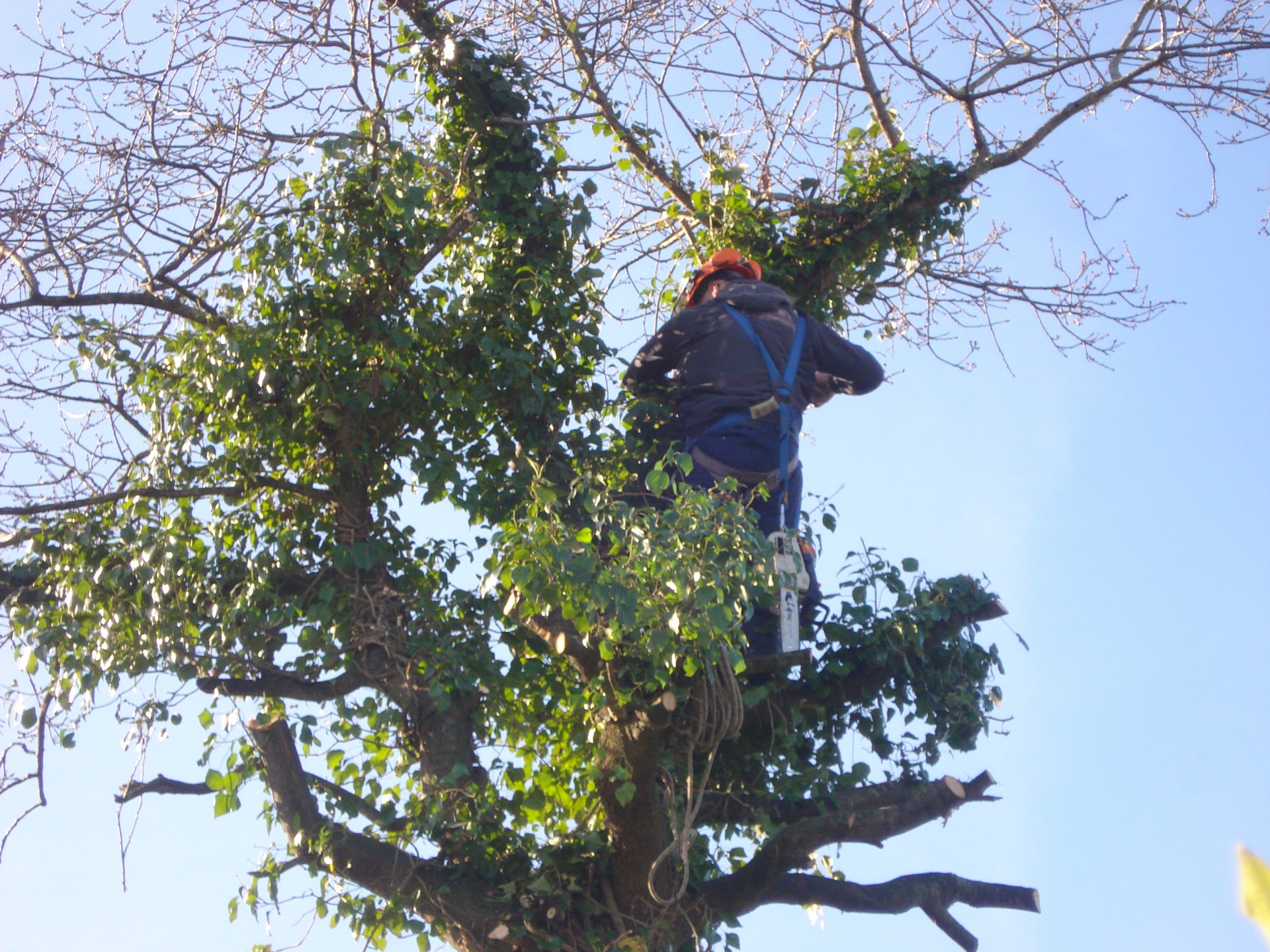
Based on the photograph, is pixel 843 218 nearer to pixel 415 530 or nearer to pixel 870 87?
pixel 870 87

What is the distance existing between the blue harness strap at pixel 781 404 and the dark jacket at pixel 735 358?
0.03 m

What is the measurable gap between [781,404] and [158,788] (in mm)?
2707

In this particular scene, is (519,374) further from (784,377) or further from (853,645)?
(853,645)

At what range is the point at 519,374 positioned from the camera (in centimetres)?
546

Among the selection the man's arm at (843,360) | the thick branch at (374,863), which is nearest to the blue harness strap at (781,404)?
the man's arm at (843,360)

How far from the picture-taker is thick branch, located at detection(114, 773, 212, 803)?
15.2 ft

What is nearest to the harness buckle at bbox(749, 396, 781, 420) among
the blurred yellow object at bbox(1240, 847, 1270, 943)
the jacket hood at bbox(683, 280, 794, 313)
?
the jacket hood at bbox(683, 280, 794, 313)

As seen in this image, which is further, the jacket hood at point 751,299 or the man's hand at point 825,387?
the man's hand at point 825,387

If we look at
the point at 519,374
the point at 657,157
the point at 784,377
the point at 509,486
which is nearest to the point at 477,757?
the point at 509,486

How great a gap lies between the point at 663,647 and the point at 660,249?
387 centimetres

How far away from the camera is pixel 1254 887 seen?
516 mm

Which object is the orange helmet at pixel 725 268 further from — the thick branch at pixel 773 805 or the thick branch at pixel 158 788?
the thick branch at pixel 158 788

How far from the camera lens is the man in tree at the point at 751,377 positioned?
5281 mm

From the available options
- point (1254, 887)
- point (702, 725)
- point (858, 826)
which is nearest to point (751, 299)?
point (702, 725)
